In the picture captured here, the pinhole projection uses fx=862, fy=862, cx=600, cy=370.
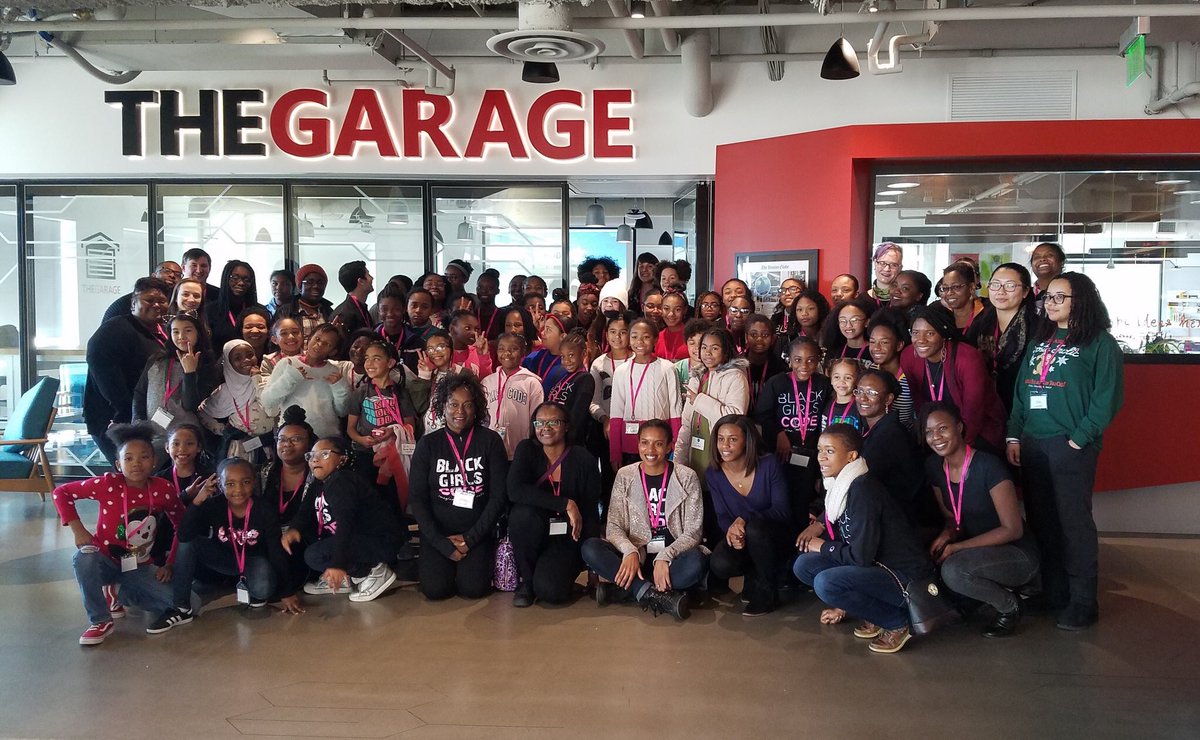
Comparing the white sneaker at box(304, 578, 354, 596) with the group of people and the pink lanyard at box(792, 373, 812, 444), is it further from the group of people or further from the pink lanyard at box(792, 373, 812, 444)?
the pink lanyard at box(792, 373, 812, 444)

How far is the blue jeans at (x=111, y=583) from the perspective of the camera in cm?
402

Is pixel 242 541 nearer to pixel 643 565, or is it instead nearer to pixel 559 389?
pixel 559 389

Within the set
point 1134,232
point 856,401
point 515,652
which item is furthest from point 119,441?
point 1134,232

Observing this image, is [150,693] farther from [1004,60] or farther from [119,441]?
[1004,60]

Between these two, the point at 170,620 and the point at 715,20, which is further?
the point at 715,20

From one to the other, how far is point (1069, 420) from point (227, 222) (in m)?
6.84

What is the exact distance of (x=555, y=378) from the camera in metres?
5.16

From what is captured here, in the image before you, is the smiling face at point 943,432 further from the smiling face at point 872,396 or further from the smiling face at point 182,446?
the smiling face at point 182,446

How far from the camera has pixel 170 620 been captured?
4168 mm

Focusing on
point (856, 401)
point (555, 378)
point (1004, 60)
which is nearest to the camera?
point (856, 401)

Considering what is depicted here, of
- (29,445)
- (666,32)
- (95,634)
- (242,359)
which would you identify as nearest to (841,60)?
(666,32)

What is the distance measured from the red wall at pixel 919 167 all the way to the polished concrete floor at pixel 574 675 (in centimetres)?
157

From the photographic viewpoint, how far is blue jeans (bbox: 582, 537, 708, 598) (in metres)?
4.27

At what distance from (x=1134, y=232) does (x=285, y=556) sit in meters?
5.98
